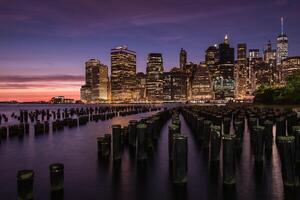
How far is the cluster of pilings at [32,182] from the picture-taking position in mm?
11070

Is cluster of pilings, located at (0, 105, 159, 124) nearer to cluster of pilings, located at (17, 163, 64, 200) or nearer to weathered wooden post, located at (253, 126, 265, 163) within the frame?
weathered wooden post, located at (253, 126, 265, 163)

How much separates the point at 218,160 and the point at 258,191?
190 inches

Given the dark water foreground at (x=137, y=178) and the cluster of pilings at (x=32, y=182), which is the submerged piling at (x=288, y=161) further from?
the cluster of pilings at (x=32, y=182)

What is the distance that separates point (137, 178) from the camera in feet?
51.0

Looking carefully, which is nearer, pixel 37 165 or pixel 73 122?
pixel 37 165

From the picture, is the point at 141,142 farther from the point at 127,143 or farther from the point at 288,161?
the point at 288,161

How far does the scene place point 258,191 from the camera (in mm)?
13297

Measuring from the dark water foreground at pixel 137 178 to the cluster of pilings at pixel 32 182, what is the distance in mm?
300

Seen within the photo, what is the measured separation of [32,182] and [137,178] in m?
5.35

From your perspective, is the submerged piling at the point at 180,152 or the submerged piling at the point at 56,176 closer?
the submerged piling at the point at 56,176

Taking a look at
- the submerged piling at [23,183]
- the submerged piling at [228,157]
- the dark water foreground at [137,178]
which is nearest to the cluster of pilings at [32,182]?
the submerged piling at [23,183]

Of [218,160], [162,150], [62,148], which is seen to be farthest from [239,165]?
[62,148]

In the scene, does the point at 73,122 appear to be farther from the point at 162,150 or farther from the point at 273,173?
the point at 273,173

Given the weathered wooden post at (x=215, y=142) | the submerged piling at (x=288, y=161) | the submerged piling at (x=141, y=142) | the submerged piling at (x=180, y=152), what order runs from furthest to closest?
the submerged piling at (x=141, y=142) → the weathered wooden post at (x=215, y=142) → the submerged piling at (x=180, y=152) → the submerged piling at (x=288, y=161)
